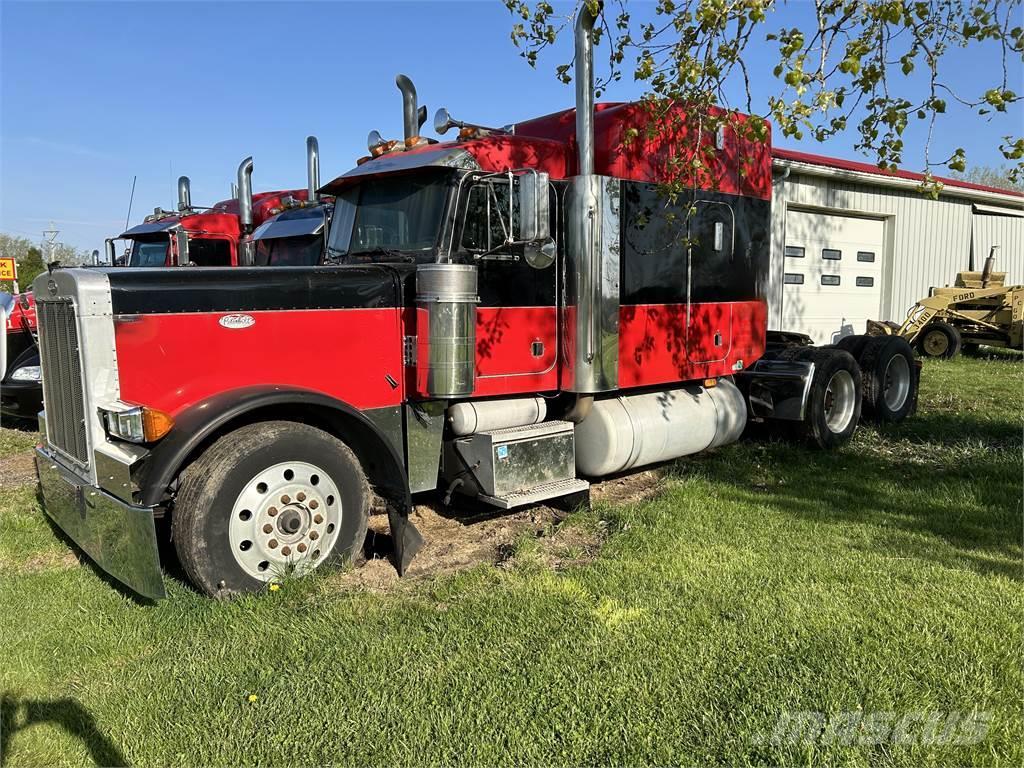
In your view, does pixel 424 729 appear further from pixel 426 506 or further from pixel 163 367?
pixel 426 506

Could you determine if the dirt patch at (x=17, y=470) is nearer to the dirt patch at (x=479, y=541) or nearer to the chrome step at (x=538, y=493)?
the dirt patch at (x=479, y=541)

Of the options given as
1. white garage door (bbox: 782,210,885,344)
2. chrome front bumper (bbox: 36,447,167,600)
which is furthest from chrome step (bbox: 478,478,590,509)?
white garage door (bbox: 782,210,885,344)

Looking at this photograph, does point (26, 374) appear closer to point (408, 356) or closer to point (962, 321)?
point (408, 356)

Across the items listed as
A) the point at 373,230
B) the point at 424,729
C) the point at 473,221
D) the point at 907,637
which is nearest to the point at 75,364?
the point at 373,230

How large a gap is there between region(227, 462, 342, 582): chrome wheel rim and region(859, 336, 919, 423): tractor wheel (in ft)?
22.0

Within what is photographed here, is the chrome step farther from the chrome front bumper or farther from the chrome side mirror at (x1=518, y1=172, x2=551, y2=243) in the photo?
the chrome front bumper

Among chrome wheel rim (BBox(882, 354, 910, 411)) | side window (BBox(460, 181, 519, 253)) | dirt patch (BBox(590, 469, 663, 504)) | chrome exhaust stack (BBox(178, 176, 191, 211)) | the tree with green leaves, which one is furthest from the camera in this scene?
the tree with green leaves

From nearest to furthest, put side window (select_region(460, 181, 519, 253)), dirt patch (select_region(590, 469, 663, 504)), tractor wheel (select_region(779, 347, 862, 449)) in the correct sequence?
side window (select_region(460, 181, 519, 253))
dirt patch (select_region(590, 469, 663, 504))
tractor wheel (select_region(779, 347, 862, 449))

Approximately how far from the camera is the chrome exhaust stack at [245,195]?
1179cm

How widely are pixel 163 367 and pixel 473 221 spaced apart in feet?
6.90

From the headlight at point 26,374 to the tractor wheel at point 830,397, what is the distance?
8.10m

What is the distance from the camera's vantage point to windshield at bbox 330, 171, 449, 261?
16.5 feet

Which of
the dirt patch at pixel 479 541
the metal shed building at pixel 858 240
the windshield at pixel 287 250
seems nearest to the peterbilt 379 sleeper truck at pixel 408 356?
the dirt patch at pixel 479 541

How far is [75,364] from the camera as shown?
4215mm
